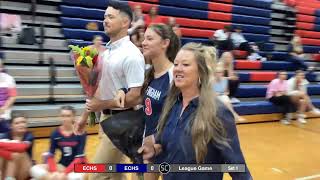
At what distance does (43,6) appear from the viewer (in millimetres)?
8750

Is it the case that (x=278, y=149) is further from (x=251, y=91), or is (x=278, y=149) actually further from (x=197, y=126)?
(x=197, y=126)

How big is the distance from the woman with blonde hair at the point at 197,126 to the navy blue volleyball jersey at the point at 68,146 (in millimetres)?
2255

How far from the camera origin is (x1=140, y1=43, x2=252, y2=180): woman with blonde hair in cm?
165

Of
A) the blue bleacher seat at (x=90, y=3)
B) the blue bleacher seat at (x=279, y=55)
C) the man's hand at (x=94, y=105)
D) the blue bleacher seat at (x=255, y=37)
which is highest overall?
the blue bleacher seat at (x=90, y=3)

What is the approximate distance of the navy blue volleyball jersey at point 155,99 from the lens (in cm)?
247

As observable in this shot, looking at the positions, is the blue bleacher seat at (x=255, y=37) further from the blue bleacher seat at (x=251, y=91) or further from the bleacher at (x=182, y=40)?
the blue bleacher seat at (x=251, y=91)

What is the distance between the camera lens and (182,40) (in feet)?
33.5

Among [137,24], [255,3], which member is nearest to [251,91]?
[137,24]

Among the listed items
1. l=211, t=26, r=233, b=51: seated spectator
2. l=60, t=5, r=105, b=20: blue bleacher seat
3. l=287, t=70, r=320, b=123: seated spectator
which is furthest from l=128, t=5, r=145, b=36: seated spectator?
l=287, t=70, r=320, b=123: seated spectator

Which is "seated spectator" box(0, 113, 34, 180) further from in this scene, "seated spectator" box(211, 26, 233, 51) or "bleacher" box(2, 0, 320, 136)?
"seated spectator" box(211, 26, 233, 51)

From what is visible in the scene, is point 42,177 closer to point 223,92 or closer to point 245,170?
point 245,170

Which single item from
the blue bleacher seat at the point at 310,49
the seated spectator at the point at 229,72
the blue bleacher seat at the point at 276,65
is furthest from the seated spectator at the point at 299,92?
the blue bleacher seat at the point at 310,49

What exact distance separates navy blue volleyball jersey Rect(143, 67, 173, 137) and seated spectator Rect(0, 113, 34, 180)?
179cm

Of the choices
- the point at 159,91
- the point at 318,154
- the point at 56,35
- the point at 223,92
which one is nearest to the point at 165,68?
the point at 159,91
